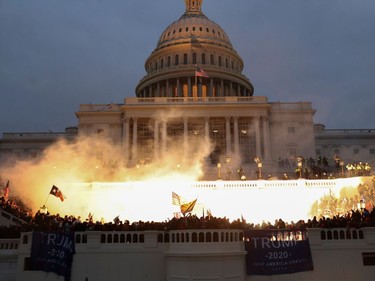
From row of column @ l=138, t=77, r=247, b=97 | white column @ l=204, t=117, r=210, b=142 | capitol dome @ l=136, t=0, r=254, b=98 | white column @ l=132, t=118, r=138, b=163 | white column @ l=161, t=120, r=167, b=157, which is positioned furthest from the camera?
capitol dome @ l=136, t=0, r=254, b=98

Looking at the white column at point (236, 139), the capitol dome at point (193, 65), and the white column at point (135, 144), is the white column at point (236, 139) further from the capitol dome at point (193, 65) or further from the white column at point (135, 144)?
the capitol dome at point (193, 65)

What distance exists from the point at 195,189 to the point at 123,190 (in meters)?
6.17

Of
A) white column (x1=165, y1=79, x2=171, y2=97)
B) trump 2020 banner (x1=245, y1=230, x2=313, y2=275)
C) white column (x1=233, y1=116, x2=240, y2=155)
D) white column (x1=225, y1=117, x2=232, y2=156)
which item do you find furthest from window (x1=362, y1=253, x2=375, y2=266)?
white column (x1=165, y1=79, x2=171, y2=97)

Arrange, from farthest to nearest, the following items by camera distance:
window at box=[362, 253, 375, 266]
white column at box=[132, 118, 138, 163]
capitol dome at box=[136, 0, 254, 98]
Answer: capitol dome at box=[136, 0, 254, 98], white column at box=[132, 118, 138, 163], window at box=[362, 253, 375, 266]

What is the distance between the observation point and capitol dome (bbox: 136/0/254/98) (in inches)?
3049

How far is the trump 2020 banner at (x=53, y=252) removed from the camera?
20.4 meters

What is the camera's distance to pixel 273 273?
20828mm

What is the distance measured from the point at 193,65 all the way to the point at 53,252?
60974 mm

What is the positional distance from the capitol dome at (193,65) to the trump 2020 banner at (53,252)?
54.4m

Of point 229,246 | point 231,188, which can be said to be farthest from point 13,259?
point 231,188

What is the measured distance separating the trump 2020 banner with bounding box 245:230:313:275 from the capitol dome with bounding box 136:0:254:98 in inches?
2096

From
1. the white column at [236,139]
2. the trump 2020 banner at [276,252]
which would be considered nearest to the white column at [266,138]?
the white column at [236,139]

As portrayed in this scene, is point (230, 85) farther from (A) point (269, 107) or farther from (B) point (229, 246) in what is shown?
(B) point (229, 246)

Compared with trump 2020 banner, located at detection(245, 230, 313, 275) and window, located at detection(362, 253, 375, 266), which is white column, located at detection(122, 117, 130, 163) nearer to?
→ trump 2020 banner, located at detection(245, 230, 313, 275)
